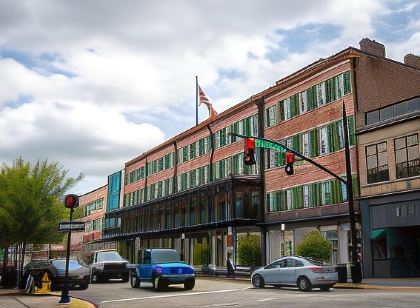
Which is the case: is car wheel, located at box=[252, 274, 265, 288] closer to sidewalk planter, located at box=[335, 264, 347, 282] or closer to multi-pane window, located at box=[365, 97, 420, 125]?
sidewalk planter, located at box=[335, 264, 347, 282]

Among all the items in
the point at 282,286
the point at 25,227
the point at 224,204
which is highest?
the point at 224,204

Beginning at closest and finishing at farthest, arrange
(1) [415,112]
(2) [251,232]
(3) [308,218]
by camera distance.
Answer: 1. (1) [415,112]
2. (3) [308,218]
3. (2) [251,232]

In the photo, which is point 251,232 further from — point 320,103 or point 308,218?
point 320,103

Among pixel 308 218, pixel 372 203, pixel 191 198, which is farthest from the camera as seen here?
pixel 191 198

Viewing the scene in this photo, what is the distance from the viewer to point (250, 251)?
40469 mm

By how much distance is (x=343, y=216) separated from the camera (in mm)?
33031

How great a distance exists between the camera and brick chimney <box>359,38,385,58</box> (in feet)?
120

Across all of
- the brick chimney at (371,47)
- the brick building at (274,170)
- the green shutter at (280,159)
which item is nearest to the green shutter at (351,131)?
the brick building at (274,170)

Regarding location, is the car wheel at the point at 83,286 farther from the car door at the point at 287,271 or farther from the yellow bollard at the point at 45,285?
the car door at the point at 287,271

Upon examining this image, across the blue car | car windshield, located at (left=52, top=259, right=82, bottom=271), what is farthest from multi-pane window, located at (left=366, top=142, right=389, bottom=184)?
car windshield, located at (left=52, top=259, right=82, bottom=271)

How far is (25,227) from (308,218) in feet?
58.9

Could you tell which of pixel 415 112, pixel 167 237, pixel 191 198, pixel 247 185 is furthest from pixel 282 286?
pixel 167 237

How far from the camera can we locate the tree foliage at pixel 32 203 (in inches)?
1053

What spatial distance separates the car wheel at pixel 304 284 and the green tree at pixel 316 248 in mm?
10326
